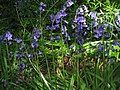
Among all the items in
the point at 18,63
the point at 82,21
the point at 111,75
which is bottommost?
the point at 111,75

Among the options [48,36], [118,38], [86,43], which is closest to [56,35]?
[48,36]

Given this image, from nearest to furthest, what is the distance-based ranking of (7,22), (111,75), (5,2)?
(111,75), (7,22), (5,2)

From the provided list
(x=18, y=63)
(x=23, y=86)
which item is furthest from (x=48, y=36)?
(x=23, y=86)

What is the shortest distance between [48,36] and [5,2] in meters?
0.92

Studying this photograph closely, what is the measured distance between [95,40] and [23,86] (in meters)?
1.05

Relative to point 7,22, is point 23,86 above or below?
below

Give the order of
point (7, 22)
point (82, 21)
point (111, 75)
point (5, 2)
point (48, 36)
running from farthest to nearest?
point (5, 2), point (7, 22), point (48, 36), point (82, 21), point (111, 75)

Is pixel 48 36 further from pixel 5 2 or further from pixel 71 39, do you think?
pixel 5 2

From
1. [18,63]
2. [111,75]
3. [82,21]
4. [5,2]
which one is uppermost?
[5,2]

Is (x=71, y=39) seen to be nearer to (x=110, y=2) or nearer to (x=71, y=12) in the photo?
(x=71, y=12)

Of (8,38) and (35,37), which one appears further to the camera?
(35,37)

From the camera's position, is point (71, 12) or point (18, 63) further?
point (71, 12)

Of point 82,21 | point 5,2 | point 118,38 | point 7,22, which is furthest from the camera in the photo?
point 5,2

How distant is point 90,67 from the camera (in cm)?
347
